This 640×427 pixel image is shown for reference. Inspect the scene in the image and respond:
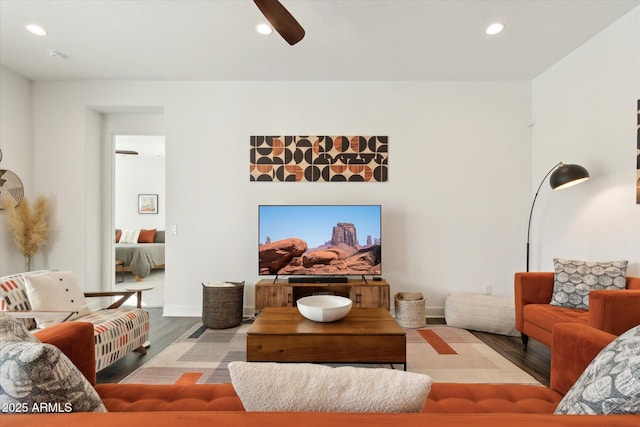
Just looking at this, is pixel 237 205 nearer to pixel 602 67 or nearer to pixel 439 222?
pixel 439 222

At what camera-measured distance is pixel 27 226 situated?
3.55 m

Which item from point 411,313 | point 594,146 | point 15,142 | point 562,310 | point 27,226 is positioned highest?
point 15,142

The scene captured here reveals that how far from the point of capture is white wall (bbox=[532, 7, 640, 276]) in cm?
260

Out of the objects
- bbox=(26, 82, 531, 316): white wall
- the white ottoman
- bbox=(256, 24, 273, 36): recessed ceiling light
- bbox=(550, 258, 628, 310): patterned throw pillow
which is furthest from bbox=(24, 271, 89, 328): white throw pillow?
bbox=(550, 258, 628, 310): patterned throw pillow

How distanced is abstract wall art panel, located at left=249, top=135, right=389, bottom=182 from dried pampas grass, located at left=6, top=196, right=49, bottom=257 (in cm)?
240

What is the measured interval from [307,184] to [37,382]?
3160 millimetres

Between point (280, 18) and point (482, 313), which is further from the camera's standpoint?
point (482, 313)

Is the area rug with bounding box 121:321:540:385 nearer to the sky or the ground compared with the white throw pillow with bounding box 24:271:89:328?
nearer to the ground

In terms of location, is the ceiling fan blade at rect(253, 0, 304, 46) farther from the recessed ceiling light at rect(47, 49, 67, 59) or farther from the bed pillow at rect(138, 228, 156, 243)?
the bed pillow at rect(138, 228, 156, 243)

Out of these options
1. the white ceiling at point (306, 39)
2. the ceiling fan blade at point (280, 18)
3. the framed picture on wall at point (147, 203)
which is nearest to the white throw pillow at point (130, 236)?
the framed picture on wall at point (147, 203)

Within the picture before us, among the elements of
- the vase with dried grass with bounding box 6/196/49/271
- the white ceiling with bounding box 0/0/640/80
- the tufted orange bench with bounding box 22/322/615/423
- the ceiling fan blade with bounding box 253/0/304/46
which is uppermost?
the white ceiling with bounding box 0/0/640/80

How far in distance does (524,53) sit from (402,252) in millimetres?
2385

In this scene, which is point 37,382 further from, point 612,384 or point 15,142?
point 15,142

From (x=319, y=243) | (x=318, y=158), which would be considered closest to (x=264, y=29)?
(x=318, y=158)
